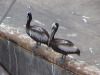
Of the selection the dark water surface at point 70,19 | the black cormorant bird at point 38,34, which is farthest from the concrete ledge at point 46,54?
the dark water surface at point 70,19

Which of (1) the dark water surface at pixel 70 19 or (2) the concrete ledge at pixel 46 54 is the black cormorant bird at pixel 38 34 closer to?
(2) the concrete ledge at pixel 46 54

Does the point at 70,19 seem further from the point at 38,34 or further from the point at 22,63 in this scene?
the point at 38,34

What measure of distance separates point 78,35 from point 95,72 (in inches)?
152

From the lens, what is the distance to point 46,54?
7504 millimetres

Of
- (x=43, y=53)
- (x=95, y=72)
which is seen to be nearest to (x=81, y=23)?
(x=43, y=53)

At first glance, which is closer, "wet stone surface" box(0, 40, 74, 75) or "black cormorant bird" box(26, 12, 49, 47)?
"black cormorant bird" box(26, 12, 49, 47)

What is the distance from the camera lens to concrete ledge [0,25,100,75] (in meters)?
6.83

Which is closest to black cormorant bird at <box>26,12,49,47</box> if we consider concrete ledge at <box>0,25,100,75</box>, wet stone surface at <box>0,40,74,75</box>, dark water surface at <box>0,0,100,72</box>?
concrete ledge at <box>0,25,100,75</box>

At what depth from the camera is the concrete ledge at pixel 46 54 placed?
6828mm

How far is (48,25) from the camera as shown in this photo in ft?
36.5

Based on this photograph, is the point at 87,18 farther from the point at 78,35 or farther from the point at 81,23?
the point at 78,35

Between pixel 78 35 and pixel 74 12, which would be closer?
pixel 78 35

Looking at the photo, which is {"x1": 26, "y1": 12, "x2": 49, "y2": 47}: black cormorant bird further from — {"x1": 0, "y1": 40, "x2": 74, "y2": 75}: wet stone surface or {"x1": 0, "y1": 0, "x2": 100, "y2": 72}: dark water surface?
{"x1": 0, "y1": 0, "x2": 100, "y2": 72}: dark water surface

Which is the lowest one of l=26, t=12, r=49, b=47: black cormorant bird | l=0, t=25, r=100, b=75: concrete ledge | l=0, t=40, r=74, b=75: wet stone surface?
l=0, t=40, r=74, b=75: wet stone surface
